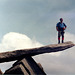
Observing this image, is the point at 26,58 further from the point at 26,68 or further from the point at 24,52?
the point at 26,68

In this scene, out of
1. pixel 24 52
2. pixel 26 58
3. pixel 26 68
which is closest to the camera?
pixel 26 68

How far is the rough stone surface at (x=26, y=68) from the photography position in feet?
29.2

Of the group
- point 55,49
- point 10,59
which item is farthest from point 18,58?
point 55,49

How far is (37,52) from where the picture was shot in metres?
9.55

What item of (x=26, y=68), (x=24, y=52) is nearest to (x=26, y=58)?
(x=24, y=52)

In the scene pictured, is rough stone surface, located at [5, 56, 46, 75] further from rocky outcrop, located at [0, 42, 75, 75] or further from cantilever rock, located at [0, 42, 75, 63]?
cantilever rock, located at [0, 42, 75, 63]

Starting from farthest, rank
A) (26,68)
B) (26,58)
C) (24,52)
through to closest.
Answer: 1. (26,58)
2. (24,52)
3. (26,68)

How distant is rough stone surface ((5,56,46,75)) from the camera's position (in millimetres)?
8906

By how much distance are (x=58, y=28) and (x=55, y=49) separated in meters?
2.00

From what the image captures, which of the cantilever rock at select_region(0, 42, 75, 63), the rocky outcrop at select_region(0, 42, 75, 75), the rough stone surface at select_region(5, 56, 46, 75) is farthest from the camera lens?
the cantilever rock at select_region(0, 42, 75, 63)

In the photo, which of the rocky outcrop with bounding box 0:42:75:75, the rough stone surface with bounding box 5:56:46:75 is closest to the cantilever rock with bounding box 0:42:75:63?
the rocky outcrop with bounding box 0:42:75:75

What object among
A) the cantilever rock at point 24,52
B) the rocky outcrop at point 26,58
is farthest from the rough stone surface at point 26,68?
the cantilever rock at point 24,52

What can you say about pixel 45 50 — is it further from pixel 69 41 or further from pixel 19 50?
pixel 69 41

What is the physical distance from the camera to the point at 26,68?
9.22m
